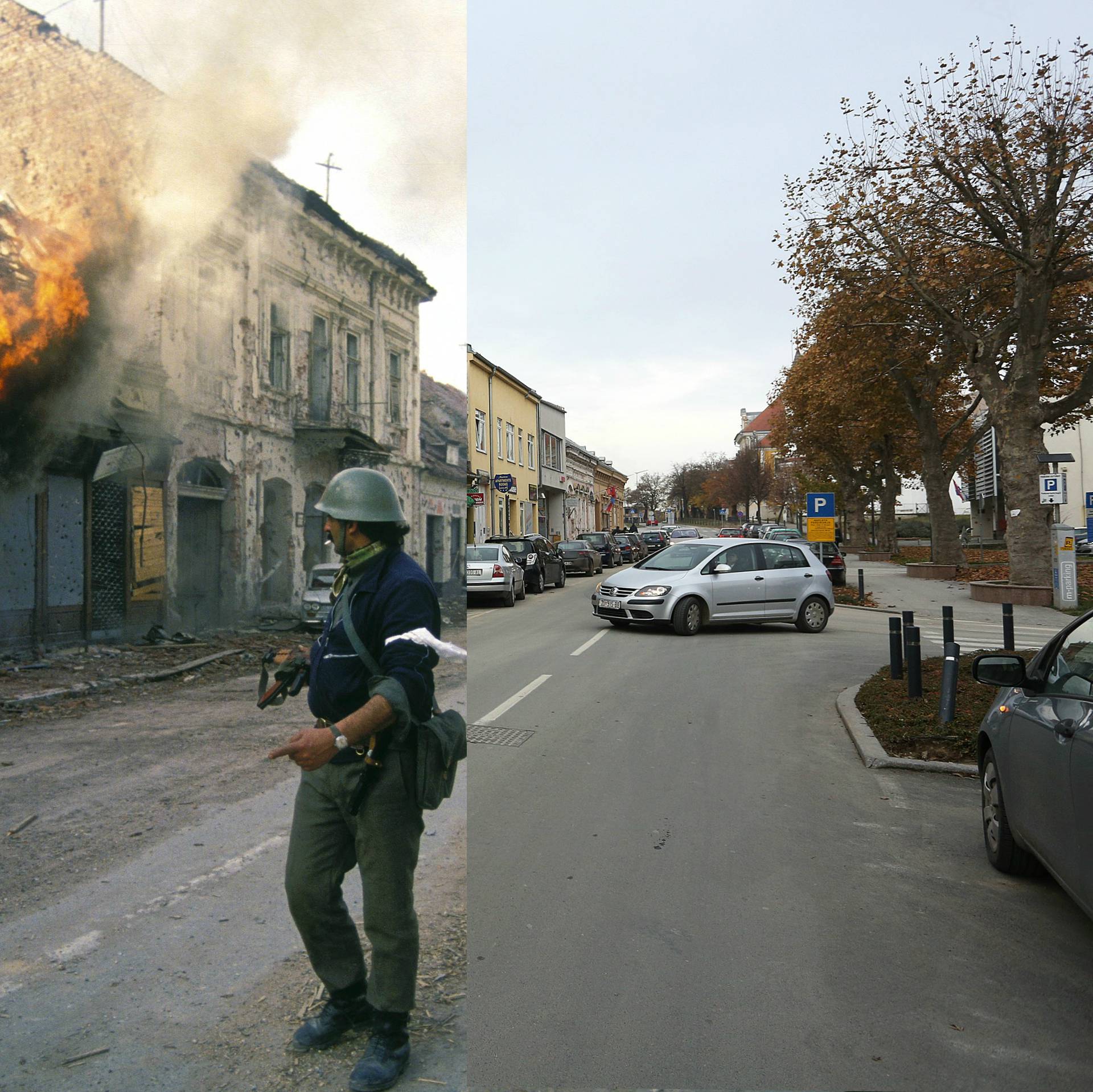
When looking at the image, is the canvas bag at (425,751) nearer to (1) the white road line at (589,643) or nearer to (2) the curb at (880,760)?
(2) the curb at (880,760)

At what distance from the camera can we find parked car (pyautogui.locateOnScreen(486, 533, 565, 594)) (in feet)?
81.1

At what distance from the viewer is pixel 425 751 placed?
77.1 inches

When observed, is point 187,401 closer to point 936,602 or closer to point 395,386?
point 395,386

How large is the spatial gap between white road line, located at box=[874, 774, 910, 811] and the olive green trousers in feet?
17.2

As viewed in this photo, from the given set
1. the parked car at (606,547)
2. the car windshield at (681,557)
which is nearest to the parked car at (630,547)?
the parked car at (606,547)

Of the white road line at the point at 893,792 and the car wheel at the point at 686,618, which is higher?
the car wheel at the point at 686,618

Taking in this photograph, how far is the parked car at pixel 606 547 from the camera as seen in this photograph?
42406 mm

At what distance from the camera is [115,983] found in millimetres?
1854

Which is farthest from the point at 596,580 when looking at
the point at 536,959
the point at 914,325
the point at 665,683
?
the point at 536,959

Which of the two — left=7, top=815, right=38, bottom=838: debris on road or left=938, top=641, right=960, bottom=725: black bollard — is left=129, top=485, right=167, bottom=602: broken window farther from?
left=938, top=641, right=960, bottom=725: black bollard

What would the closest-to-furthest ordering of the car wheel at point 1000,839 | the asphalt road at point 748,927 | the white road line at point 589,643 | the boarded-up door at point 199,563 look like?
1. the boarded-up door at point 199,563
2. the asphalt road at point 748,927
3. the car wheel at point 1000,839
4. the white road line at point 589,643

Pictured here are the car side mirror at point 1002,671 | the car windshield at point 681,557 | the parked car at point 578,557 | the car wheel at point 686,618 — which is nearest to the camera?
the car side mirror at point 1002,671

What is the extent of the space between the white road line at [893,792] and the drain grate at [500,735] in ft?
9.34

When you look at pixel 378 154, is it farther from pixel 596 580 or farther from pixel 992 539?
pixel 992 539
